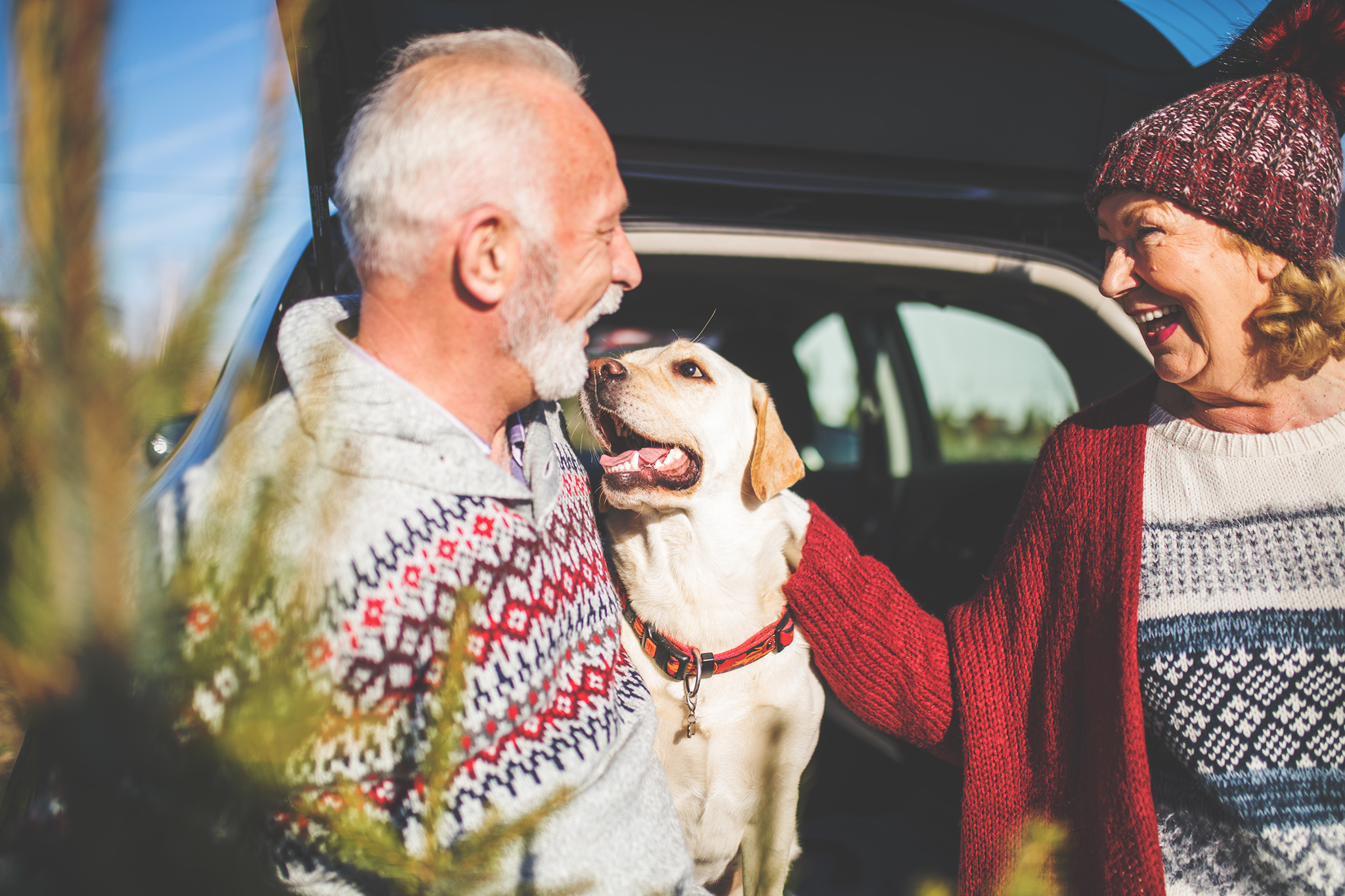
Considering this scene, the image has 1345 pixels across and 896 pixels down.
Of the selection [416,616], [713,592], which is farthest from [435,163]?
[713,592]

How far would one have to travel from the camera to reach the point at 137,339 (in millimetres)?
354

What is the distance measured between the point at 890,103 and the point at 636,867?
70.6 inches

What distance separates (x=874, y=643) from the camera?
1659mm

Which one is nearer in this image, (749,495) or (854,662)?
(854,662)

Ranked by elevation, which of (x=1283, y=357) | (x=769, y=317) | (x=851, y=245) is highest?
(x=1283, y=357)

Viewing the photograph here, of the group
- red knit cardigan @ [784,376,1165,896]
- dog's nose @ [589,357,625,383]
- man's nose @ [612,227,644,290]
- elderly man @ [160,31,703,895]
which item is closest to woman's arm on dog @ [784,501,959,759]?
red knit cardigan @ [784,376,1165,896]

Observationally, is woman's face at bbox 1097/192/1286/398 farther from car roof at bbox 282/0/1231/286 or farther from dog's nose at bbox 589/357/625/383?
dog's nose at bbox 589/357/625/383

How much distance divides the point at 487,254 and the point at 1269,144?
4.56 feet

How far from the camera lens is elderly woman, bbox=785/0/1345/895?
133 cm

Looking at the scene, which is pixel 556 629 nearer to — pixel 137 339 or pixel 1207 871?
pixel 137 339

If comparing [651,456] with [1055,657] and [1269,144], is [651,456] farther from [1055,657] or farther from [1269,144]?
[1269,144]

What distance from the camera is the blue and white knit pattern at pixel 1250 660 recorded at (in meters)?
1.32

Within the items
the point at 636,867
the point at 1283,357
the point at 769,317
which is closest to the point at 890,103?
the point at 1283,357

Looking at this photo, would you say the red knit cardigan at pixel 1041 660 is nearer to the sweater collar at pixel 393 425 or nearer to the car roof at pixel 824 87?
the car roof at pixel 824 87
